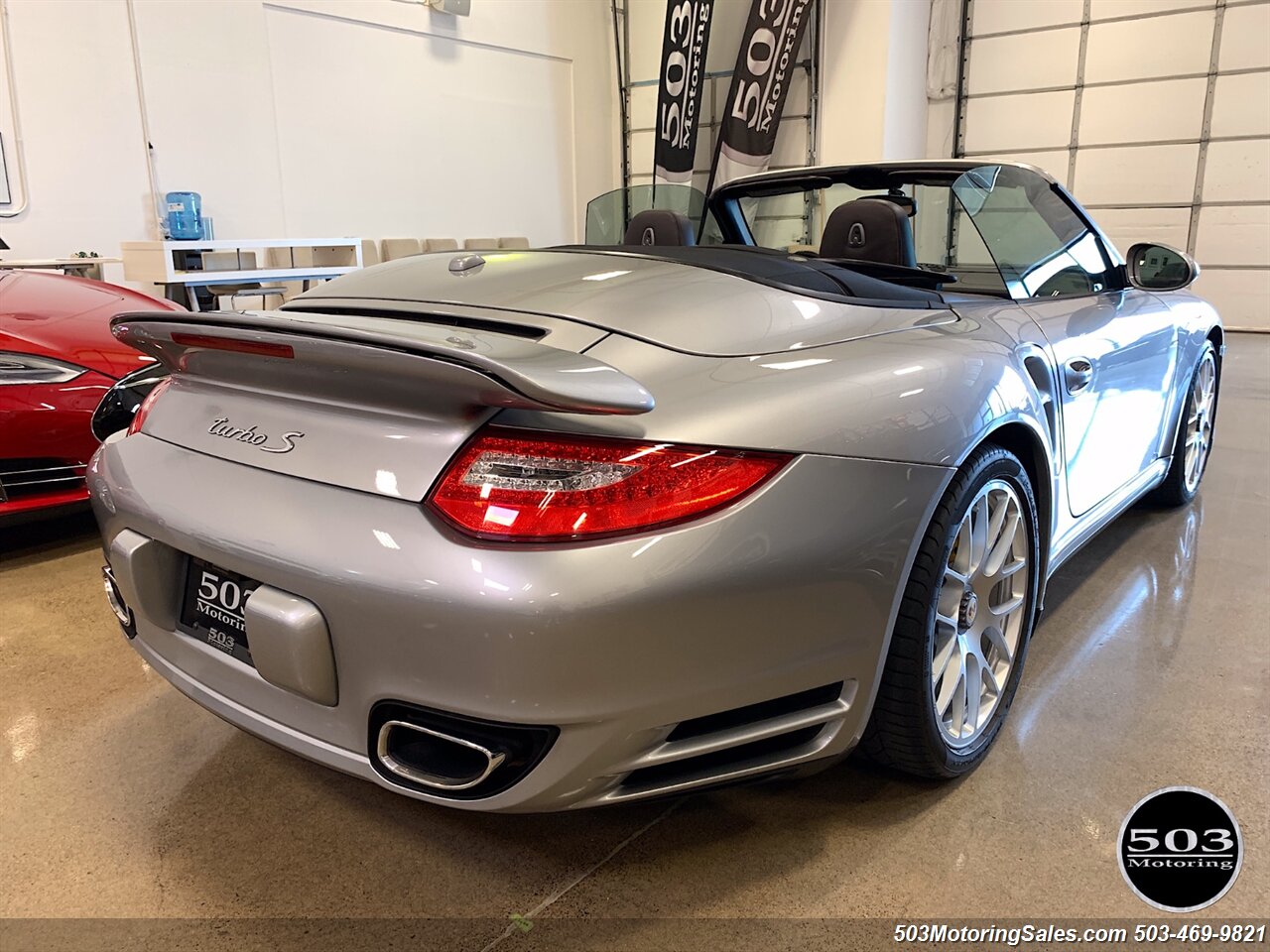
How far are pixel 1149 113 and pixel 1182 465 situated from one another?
871 centimetres

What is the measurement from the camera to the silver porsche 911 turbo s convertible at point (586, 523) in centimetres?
101

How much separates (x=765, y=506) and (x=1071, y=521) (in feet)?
3.97

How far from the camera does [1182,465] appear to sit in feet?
10.0

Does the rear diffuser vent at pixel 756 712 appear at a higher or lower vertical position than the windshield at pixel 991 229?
lower

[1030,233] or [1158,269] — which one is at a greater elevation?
[1030,233]

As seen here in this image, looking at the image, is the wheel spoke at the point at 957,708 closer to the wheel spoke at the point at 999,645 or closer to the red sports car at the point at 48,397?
the wheel spoke at the point at 999,645

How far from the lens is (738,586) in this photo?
42.1 inches

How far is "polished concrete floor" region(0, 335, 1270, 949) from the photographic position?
4.15ft

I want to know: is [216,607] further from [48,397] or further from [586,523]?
[48,397]

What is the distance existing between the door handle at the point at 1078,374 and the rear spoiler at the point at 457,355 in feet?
3.77

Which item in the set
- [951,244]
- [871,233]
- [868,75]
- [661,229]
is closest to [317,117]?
[868,75]

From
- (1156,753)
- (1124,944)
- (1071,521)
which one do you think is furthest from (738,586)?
(1071,521)

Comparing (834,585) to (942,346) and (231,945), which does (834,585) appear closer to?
(942,346)

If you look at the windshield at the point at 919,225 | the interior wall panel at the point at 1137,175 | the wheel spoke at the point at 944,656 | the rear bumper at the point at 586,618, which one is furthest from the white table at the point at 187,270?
the interior wall panel at the point at 1137,175
